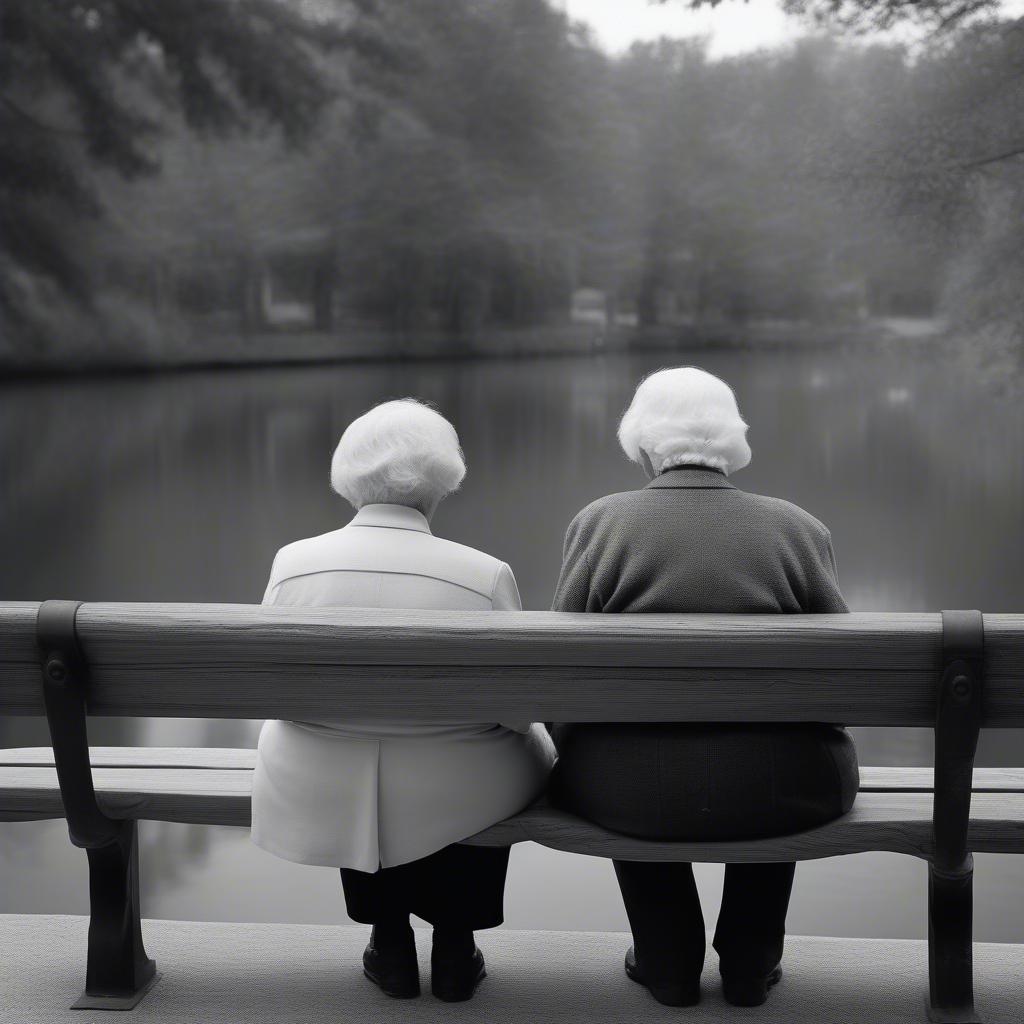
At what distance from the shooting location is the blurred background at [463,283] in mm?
9234

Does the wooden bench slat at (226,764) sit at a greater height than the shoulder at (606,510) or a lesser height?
lesser

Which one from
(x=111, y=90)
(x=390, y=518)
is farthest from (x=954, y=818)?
(x=111, y=90)

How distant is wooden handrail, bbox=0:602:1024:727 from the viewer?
5.91 feet

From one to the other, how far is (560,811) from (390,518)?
46cm

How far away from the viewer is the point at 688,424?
6.61 ft

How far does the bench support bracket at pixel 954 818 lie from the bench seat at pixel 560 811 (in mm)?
39

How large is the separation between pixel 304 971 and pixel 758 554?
0.91m

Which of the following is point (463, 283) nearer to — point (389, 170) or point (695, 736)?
point (389, 170)

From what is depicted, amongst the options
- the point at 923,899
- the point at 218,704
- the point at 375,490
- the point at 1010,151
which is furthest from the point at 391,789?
the point at 1010,151

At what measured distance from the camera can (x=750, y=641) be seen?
1.80 meters

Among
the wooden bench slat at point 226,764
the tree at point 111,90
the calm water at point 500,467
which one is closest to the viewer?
the wooden bench slat at point 226,764

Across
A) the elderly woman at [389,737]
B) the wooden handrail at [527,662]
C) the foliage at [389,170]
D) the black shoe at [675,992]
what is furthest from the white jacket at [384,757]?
the foliage at [389,170]

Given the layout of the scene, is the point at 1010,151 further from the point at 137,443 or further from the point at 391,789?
the point at 391,789

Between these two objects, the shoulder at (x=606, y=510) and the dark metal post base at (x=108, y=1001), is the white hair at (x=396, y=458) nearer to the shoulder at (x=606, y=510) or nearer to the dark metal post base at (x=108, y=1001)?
the shoulder at (x=606, y=510)
